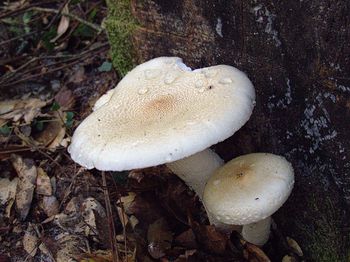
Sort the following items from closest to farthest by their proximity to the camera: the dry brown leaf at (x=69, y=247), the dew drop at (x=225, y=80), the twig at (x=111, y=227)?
the dew drop at (x=225, y=80)
the twig at (x=111, y=227)
the dry brown leaf at (x=69, y=247)

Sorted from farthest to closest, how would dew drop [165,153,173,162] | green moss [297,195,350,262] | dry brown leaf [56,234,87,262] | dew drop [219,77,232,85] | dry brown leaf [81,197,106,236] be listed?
dry brown leaf [81,197,106,236], dry brown leaf [56,234,87,262], green moss [297,195,350,262], dew drop [219,77,232,85], dew drop [165,153,173,162]

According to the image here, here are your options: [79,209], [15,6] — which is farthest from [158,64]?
[15,6]

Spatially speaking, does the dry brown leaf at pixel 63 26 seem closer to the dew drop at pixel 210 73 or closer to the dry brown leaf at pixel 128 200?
the dry brown leaf at pixel 128 200

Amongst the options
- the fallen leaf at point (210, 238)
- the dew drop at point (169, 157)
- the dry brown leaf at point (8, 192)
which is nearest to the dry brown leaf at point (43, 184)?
the dry brown leaf at point (8, 192)

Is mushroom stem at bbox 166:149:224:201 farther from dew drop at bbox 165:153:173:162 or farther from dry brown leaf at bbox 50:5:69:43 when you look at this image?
dry brown leaf at bbox 50:5:69:43

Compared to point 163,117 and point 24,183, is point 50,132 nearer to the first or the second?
point 24,183

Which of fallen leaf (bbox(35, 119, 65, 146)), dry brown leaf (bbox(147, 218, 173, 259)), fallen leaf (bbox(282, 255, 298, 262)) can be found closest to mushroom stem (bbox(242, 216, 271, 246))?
fallen leaf (bbox(282, 255, 298, 262))
